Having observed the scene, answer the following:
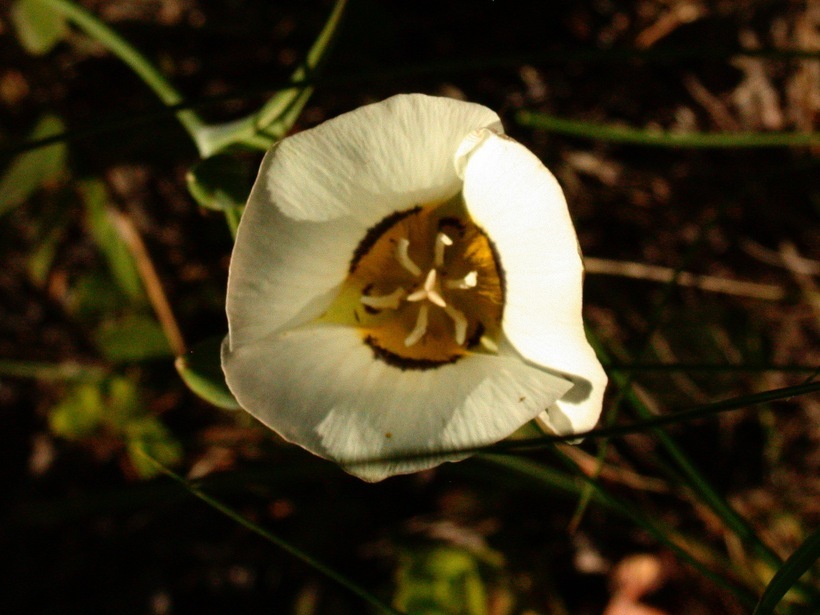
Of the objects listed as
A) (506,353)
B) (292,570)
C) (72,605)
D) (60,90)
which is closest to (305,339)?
(506,353)

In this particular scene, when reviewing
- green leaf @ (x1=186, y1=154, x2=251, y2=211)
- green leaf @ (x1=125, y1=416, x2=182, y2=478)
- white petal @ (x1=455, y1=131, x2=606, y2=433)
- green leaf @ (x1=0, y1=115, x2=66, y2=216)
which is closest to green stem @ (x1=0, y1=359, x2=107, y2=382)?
green leaf @ (x1=125, y1=416, x2=182, y2=478)

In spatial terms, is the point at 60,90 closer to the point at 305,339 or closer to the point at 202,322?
the point at 202,322

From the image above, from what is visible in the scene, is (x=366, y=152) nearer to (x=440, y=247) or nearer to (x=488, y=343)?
(x=440, y=247)

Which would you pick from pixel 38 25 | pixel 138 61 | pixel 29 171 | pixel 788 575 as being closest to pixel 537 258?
pixel 788 575

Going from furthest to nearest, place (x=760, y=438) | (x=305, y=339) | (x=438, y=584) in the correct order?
(x=760, y=438) → (x=438, y=584) → (x=305, y=339)

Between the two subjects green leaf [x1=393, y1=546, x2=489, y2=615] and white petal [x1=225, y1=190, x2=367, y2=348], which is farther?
green leaf [x1=393, y1=546, x2=489, y2=615]

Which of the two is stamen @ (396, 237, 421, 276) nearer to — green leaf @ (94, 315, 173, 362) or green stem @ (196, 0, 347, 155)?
green stem @ (196, 0, 347, 155)

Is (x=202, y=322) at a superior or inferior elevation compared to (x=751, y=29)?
inferior
